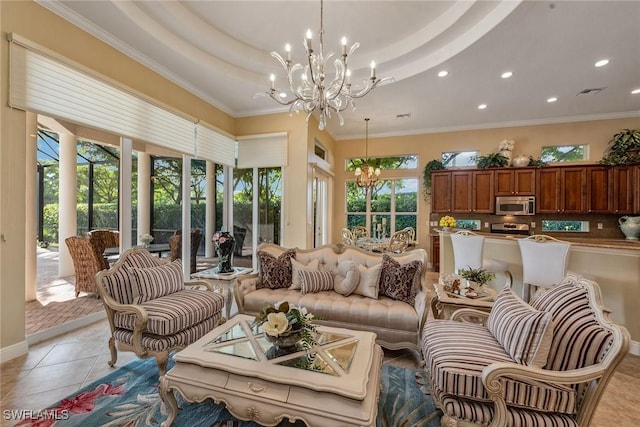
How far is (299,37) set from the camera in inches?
137

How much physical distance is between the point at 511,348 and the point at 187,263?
448cm

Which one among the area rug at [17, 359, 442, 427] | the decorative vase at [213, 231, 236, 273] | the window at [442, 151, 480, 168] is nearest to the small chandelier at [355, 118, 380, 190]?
the window at [442, 151, 480, 168]

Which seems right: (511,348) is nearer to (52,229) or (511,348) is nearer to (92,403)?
(92,403)

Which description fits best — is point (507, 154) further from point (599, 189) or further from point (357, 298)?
point (357, 298)

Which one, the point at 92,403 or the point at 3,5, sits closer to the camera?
the point at 92,403

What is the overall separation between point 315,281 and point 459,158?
556cm

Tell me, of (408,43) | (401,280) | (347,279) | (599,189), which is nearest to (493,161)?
(599,189)

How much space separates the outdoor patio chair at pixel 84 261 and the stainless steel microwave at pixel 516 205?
765 cm

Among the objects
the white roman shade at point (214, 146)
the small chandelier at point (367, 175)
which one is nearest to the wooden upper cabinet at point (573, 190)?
the small chandelier at point (367, 175)

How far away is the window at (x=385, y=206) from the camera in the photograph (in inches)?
279

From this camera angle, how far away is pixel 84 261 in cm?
395

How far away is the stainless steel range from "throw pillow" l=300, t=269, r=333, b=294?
4.97 metres

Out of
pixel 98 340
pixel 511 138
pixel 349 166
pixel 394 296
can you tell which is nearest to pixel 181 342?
pixel 98 340

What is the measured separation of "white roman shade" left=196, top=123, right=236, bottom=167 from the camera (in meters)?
4.59
